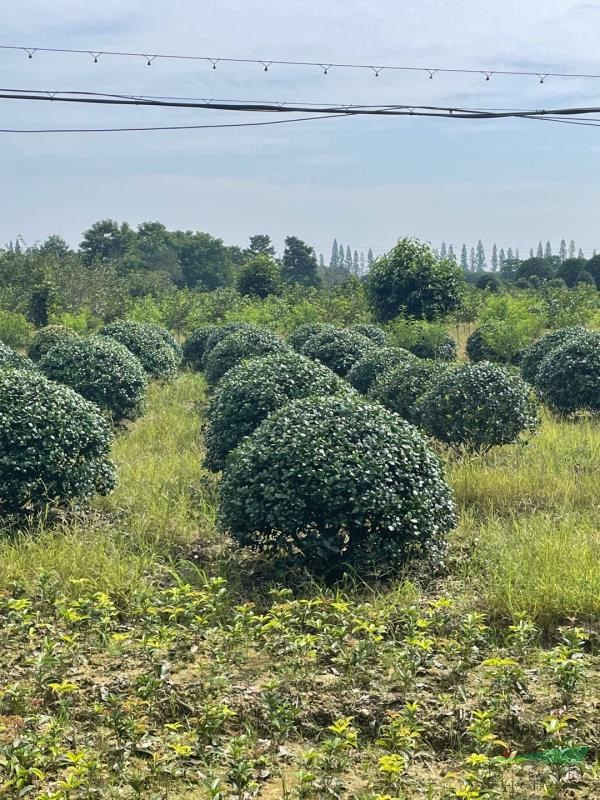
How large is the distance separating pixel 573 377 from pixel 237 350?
4924 millimetres

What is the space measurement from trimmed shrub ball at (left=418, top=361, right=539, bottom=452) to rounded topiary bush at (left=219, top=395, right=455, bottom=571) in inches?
111

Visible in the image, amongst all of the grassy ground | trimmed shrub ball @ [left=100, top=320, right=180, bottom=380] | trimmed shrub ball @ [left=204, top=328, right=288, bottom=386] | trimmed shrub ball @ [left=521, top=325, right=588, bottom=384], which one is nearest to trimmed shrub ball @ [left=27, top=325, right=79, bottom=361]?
trimmed shrub ball @ [left=100, top=320, right=180, bottom=380]

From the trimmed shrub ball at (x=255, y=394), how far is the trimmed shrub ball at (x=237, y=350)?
4314mm

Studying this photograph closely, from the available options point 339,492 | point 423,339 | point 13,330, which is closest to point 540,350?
point 423,339

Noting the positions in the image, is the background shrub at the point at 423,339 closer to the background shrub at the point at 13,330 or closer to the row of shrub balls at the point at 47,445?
the background shrub at the point at 13,330

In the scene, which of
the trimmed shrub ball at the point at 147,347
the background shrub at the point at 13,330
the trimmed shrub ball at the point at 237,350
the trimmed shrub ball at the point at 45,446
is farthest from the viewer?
the background shrub at the point at 13,330

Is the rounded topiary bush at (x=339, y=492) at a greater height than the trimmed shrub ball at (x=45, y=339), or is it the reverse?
the trimmed shrub ball at (x=45, y=339)

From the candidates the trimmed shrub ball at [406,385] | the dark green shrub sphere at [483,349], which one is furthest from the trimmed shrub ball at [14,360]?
the dark green shrub sphere at [483,349]

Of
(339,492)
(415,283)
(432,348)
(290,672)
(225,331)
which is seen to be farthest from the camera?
(415,283)

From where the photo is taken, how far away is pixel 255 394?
7.56m

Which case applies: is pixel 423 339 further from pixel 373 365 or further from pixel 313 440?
pixel 313 440

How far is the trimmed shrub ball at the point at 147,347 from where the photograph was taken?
14781 mm

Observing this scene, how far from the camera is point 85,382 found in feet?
35.5

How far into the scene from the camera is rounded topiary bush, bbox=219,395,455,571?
524cm
